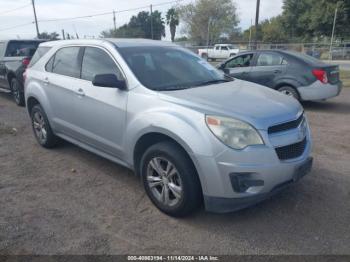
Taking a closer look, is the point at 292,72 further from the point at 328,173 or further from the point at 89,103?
the point at 89,103

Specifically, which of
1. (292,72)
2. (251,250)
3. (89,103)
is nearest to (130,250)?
(251,250)

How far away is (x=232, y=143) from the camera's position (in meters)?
2.99

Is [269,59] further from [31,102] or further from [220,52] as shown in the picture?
[220,52]

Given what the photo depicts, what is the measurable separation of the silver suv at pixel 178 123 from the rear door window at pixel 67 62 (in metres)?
0.02

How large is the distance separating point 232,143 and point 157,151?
80 cm

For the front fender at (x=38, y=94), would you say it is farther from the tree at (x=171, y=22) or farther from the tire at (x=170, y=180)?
the tree at (x=171, y=22)

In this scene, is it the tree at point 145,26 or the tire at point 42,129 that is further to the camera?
the tree at point 145,26

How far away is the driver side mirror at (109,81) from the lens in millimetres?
3686

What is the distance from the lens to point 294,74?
329 inches

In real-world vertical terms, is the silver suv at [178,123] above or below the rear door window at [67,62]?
below

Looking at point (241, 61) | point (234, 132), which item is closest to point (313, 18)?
point (241, 61)

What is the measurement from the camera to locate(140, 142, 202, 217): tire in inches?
125

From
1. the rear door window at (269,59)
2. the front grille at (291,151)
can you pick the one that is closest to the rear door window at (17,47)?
the rear door window at (269,59)

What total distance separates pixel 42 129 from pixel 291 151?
4.02m
